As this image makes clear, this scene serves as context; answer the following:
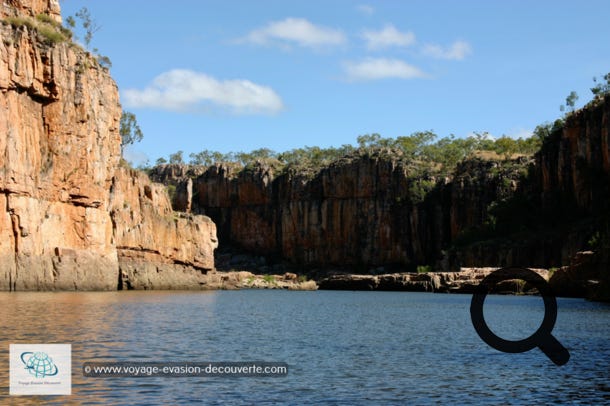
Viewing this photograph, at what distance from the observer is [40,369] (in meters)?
24.9

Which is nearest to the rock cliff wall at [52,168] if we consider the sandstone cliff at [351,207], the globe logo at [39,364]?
the globe logo at [39,364]

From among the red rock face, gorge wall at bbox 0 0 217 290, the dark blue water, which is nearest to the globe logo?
the dark blue water

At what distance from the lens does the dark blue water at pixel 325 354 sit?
22.6 meters

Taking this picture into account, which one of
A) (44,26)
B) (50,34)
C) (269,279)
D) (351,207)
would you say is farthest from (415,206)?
(50,34)

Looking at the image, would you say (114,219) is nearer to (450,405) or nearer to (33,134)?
(33,134)

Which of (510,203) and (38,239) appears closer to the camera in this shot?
(38,239)

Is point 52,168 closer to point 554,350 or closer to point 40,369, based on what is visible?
point 40,369

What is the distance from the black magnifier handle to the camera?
29.9 metres

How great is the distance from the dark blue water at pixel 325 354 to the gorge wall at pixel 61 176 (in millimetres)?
19098

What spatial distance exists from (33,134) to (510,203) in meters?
80.4

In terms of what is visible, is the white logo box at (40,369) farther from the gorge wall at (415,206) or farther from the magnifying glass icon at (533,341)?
the gorge wall at (415,206)

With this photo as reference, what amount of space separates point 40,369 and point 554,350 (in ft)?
62.7

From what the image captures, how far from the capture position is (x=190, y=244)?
111 m

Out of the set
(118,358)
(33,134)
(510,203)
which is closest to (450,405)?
(118,358)
